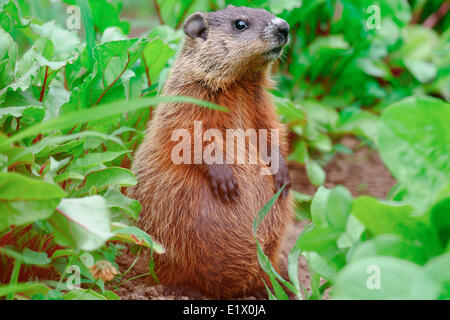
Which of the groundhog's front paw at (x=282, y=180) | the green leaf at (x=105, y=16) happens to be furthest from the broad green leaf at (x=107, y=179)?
the green leaf at (x=105, y=16)

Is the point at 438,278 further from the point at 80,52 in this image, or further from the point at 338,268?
the point at 80,52

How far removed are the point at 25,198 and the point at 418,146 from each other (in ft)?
3.91

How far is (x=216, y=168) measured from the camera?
229 cm

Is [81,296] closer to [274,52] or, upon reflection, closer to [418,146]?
[418,146]

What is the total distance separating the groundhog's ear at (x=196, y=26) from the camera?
2607 millimetres

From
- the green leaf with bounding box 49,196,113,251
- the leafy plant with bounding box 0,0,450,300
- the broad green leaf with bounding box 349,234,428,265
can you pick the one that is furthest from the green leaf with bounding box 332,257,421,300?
the green leaf with bounding box 49,196,113,251

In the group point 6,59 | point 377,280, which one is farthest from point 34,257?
point 377,280

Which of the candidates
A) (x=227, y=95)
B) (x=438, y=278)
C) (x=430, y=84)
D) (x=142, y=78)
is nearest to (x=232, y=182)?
(x=227, y=95)

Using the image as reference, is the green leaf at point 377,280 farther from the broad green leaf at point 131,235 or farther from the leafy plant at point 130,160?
the broad green leaf at point 131,235

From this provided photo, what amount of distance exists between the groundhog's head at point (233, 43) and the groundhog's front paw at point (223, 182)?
455mm

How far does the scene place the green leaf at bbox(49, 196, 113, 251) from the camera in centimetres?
157

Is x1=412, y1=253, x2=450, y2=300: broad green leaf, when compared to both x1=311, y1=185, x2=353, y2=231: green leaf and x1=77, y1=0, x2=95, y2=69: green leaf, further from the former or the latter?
x1=77, y1=0, x2=95, y2=69: green leaf

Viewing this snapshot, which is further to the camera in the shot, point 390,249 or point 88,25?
point 88,25

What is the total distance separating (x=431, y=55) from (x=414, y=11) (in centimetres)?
67
